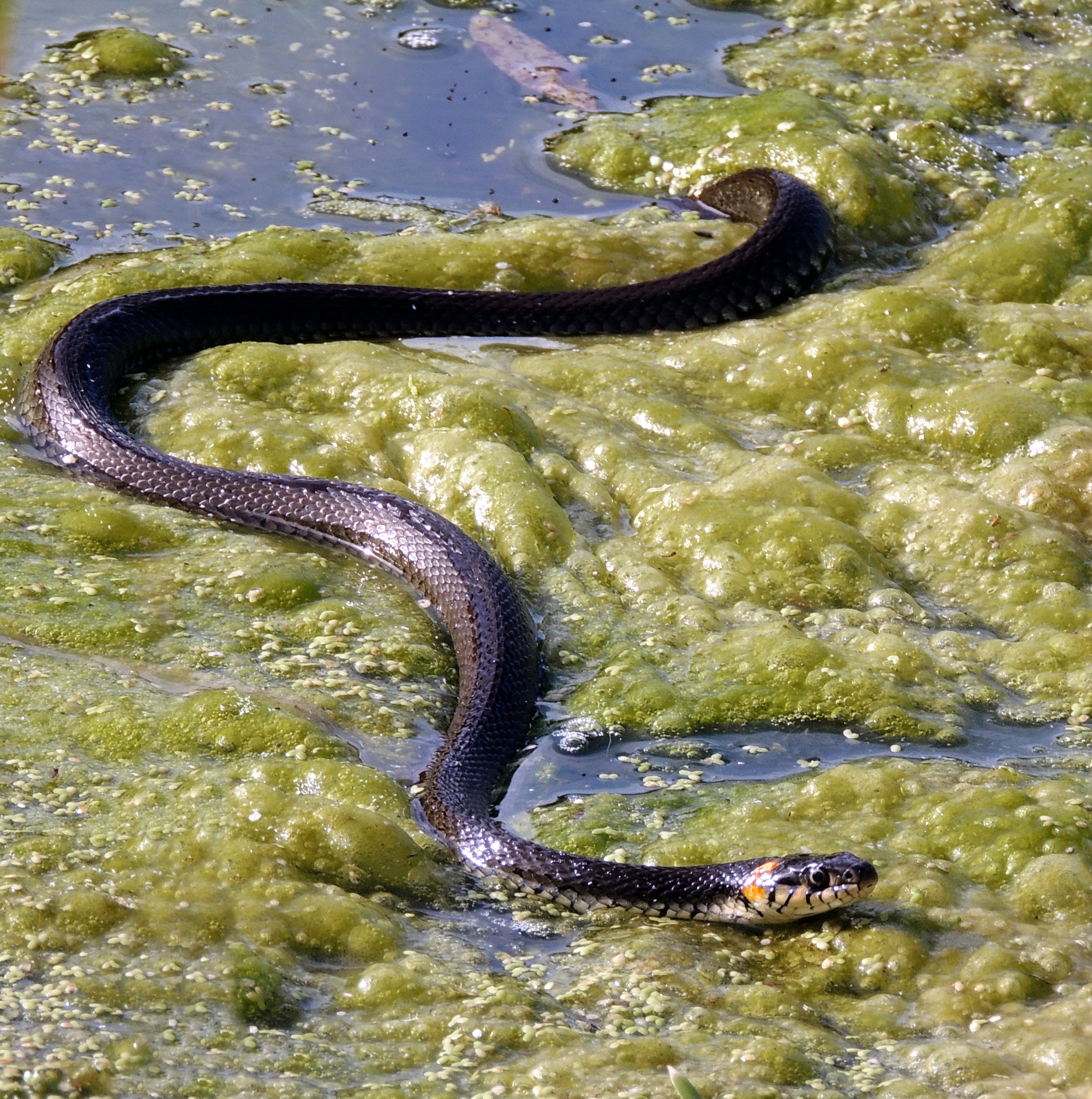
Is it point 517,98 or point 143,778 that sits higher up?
point 517,98

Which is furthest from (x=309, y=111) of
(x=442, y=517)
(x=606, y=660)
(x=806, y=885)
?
(x=806, y=885)

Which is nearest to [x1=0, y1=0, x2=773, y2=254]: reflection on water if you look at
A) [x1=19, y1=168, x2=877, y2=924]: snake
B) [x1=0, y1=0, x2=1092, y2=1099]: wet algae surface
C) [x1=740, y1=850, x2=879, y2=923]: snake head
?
[x1=0, y1=0, x2=1092, y2=1099]: wet algae surface

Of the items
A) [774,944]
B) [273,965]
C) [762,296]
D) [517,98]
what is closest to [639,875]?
[774,944]

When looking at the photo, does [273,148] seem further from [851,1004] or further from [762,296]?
[851,1004]

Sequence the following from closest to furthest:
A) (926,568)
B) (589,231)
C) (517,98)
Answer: (926,568)
(589,231)
(517,98)

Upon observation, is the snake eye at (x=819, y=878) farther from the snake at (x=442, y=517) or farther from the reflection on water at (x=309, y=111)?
the reflection on water at (x=309, y=111)

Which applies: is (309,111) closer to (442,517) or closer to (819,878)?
(442,517)
